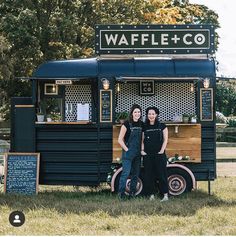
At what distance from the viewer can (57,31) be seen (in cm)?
2731

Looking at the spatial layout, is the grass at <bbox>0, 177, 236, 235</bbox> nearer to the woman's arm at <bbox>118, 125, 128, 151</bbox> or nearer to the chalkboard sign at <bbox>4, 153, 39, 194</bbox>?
the chalkboard sign at <bbox>4, 153, 39, 194</bbox>

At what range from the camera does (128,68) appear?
35.6 feet

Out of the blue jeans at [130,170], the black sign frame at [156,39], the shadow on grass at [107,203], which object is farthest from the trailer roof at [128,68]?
the shadow on grass at [107,203]

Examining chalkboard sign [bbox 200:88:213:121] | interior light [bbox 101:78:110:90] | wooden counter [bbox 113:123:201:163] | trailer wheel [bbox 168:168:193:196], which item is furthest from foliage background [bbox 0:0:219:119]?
trailer wheel [bbox 168:168:193:196]

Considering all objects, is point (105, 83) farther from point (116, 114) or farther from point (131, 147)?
point (131, 147)

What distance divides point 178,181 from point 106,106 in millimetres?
1880

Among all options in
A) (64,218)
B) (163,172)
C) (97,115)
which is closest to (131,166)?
(163,172)

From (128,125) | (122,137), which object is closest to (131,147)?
(122,137)

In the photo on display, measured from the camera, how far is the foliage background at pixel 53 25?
2659 cm

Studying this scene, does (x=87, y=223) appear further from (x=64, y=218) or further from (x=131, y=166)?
(x=131, y=166)

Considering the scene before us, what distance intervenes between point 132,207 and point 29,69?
19.9 metres

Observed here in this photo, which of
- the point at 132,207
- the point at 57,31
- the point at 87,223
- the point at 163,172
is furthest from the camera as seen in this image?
the point at 57,31

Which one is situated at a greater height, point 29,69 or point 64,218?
point 29,69

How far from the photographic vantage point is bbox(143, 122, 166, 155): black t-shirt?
9.93m
